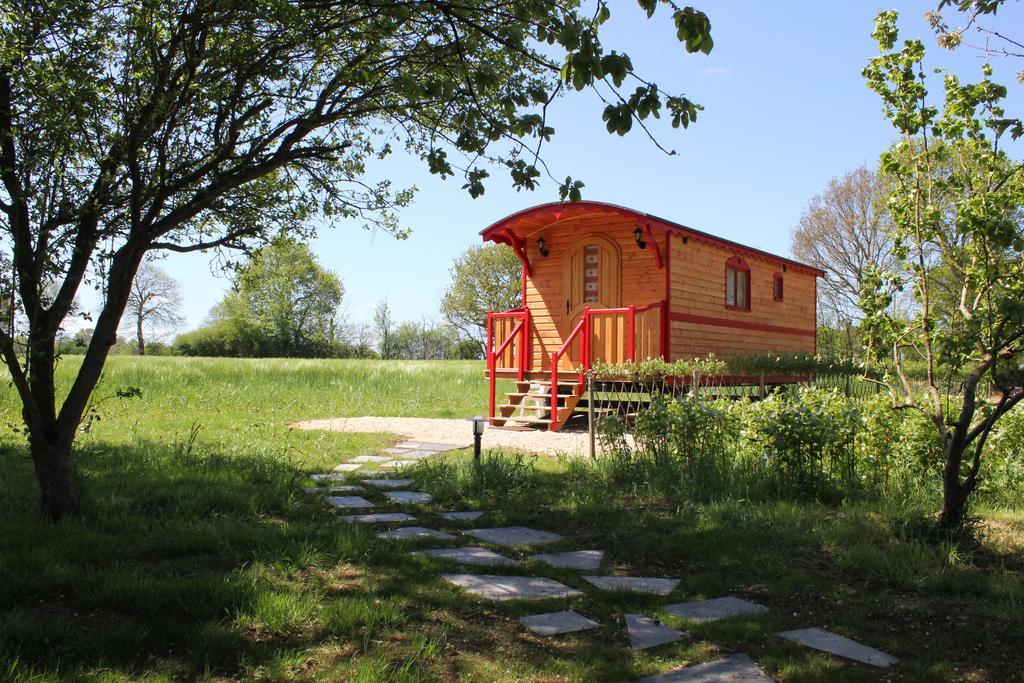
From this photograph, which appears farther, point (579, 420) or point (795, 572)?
point (579, 420)

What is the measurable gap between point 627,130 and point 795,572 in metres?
2.49

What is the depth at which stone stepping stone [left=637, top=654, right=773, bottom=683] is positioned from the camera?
2.77 meters

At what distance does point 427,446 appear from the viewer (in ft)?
32.1

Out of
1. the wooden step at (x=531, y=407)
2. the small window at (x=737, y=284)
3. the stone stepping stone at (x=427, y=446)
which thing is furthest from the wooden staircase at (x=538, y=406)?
the small window at (x=737, y=284)

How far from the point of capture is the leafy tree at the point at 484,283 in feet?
140

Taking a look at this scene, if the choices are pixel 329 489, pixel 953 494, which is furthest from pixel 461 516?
pixel 953 494

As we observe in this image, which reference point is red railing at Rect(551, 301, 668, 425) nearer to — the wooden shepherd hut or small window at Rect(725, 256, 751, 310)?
the wooden shepherd hut

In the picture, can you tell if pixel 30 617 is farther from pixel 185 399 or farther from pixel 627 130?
pixel 185 399

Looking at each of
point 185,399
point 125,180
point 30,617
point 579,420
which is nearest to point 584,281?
point 579,420

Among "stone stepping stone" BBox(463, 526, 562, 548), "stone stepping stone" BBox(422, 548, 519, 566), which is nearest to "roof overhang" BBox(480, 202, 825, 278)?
"stone stepping stone" BBox(463, 526, 562, 548)

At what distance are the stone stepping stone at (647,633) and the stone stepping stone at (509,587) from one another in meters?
0.40

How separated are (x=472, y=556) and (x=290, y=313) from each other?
48106 millimetres

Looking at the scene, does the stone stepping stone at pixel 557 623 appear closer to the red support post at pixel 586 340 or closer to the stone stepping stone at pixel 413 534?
the stone stepping stone at pixel 413 534

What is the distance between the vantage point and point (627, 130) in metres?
3.58
